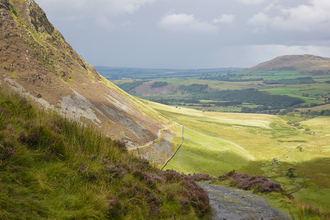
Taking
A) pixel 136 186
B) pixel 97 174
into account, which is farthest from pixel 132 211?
pixel 97 174

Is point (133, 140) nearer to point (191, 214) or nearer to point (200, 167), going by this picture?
point (200, 167)

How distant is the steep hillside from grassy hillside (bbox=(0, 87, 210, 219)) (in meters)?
22.1

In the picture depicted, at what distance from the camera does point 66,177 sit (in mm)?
6078

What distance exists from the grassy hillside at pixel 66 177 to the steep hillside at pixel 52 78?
22.1 meters

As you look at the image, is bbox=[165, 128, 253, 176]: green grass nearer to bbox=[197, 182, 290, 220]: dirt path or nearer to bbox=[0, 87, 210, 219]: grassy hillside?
bbox=[197, 182, 290, 220]: dirt path

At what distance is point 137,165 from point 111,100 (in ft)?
151

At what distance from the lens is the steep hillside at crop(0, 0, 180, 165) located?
3512 centimetres

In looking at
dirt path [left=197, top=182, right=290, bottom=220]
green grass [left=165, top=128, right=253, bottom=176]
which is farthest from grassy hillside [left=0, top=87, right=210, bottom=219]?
green grass [left=165, top=128, right=253, bottom=176]

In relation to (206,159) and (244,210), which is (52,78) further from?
(206,159)

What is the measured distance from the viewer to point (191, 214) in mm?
9039

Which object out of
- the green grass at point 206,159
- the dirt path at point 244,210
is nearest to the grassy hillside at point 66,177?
the dirt path at point 244,210

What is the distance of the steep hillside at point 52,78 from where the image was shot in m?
35.1

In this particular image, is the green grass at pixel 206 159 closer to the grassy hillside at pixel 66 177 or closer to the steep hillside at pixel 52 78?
the steep hillside at pixel 52 78

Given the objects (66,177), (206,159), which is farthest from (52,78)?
(206,159)
